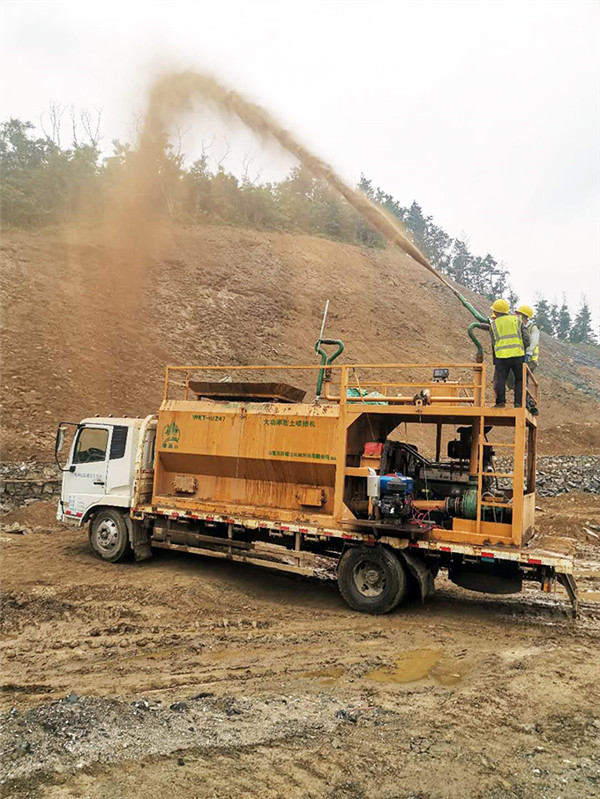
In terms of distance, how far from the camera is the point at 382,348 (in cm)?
3155

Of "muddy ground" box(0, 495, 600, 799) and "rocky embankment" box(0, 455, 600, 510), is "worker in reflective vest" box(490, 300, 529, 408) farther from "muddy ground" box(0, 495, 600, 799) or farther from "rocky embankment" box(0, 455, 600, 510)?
"rocky embankment" box(0, 455, 600, 510)

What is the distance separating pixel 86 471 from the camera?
34.6 ft

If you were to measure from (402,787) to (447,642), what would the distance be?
3389mm

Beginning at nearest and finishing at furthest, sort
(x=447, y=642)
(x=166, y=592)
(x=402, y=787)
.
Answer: (x=402, y=787) → (x=447, y=642) → (x=166, y=592)

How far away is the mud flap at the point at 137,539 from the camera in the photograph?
999cm

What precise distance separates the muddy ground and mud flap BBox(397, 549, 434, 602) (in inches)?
16.2

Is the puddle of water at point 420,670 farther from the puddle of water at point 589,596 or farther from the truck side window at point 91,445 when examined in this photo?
the truck side window at point 91,445

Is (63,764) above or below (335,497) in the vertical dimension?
below

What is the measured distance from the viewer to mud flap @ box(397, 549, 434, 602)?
7.80 metres

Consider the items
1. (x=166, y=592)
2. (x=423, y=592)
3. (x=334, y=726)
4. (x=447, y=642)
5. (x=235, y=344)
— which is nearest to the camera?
(x=334, y=726)

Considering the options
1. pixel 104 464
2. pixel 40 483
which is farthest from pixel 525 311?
pixel 40 483

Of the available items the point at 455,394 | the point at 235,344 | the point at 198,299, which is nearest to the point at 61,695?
the point at 455,394

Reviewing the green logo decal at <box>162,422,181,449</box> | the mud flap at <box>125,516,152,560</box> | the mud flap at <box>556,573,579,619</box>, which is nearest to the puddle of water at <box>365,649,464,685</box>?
the mud flap at <box>556,573,579,619</box>

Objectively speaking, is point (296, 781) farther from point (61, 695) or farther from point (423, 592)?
point (423, 592)
